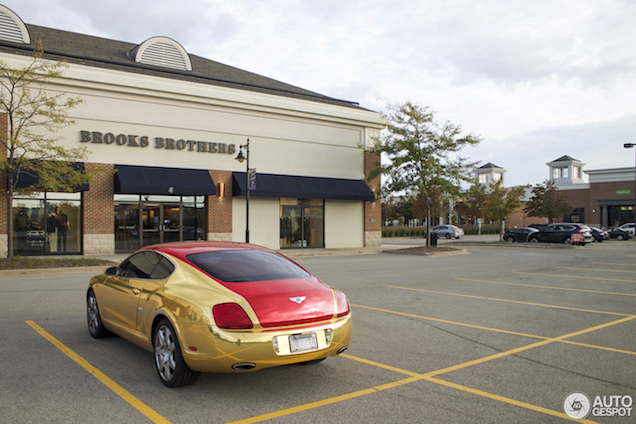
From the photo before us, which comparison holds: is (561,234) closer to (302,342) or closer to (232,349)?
(302,342)

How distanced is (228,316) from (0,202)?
747 inches

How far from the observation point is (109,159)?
834 inches

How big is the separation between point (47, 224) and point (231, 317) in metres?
19.2

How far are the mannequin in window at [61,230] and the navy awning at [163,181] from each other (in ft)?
8.10

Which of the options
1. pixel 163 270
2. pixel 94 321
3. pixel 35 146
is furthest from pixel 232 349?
pixel 35 146

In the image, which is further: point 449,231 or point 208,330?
point 449,231

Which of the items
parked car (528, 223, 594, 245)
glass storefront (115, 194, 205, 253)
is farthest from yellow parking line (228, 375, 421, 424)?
parked car (528, 223, 594, 245)

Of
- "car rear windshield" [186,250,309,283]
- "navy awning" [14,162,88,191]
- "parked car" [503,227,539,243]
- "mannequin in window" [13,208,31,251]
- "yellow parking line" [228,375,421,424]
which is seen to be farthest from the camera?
"parked car" [503,227,539,243]

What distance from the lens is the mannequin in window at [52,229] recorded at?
66.5 feet

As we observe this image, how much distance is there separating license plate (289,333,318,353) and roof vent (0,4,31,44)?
24.2 metres

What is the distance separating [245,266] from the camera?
530cm

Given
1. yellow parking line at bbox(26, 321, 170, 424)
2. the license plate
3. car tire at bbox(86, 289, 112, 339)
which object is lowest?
yellow parking line at bbox(26, 321, 170, 424)

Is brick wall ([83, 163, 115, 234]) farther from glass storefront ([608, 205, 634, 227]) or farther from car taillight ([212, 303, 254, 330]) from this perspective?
glass storefront ([608, 205, 634, 227])

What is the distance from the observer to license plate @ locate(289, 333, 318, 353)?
14.5 feet
